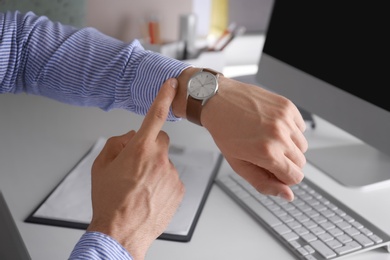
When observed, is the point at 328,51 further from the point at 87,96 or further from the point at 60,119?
the point at 60,119

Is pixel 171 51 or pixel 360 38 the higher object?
pixel 360 38

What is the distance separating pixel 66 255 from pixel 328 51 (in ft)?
2.04

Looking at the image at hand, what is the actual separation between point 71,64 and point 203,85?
31cm

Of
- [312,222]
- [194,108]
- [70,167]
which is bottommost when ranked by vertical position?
[70,167]

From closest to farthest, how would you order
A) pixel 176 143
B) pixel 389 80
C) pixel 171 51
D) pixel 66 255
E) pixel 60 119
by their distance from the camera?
pixel 66 255 < pixel 389 80 < pixel 176 143 < pixel 60 119 < pixel 171 51

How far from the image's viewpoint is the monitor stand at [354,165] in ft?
3.18

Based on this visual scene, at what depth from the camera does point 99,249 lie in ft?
2.11

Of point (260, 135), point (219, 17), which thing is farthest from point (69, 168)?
point (219, 17)

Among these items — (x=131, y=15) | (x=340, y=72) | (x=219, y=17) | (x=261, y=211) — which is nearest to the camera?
(x=261, y=211)

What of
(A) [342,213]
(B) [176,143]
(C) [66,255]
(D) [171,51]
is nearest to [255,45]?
(D) [171,51]

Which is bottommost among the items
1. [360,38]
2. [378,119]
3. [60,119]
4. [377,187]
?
[60,119]

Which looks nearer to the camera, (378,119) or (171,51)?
(378,119)

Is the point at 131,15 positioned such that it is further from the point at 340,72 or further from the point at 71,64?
the point at 340,72

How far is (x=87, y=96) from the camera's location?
0.99 m
